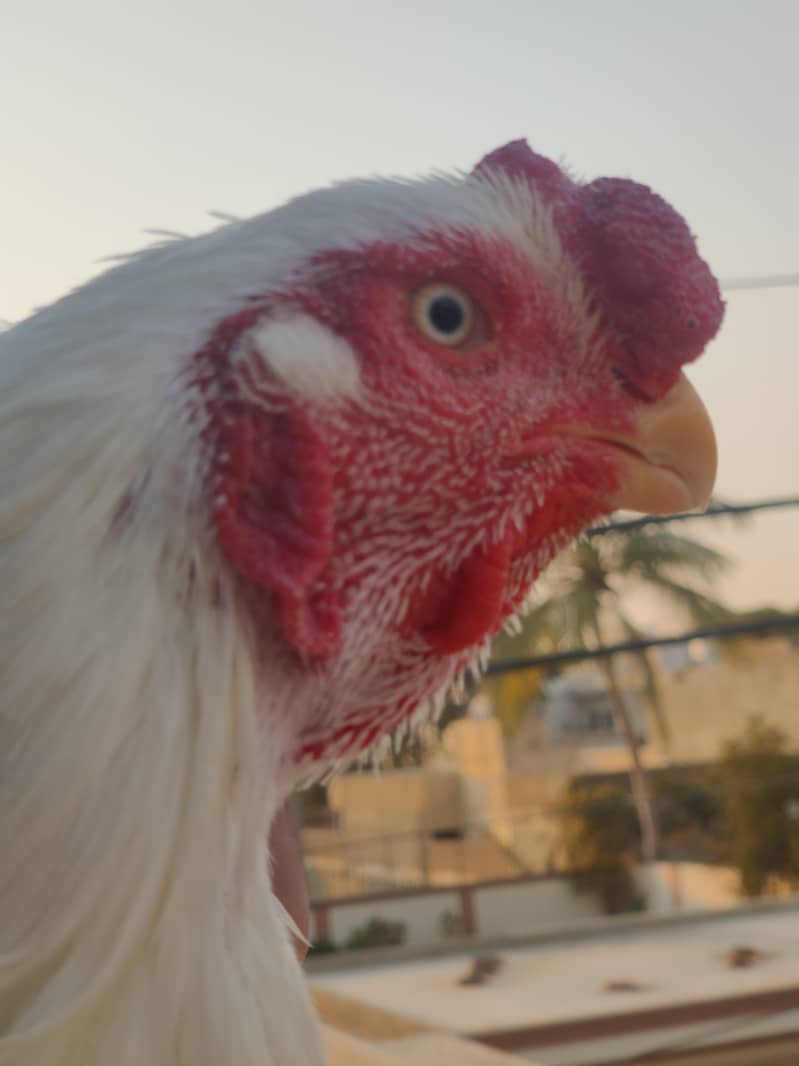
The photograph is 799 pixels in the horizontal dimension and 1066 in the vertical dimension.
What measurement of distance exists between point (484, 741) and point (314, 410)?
23.1 metres

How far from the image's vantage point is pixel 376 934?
14438 mm

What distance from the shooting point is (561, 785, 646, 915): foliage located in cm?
1742

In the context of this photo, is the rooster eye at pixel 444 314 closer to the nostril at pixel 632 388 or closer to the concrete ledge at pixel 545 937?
the nostril at pixel 632 388

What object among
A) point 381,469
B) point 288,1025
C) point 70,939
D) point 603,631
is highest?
point 381,469

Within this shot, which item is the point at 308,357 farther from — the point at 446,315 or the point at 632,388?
the point at 632,388

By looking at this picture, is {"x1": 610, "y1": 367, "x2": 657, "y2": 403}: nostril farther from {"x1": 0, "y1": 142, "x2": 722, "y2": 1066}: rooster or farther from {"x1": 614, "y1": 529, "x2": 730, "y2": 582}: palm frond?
{"x1": 614, "y1": 529, "x2": 730, "y2": 582}: palm frond

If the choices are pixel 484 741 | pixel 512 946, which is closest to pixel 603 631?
pixel 484 741

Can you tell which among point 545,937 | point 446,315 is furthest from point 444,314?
point 545,937

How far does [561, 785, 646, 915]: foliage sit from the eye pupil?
17.3m

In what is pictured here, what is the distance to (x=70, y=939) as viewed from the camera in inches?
29.8

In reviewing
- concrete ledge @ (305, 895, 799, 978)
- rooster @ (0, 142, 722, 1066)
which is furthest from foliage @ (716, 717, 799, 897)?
rooster @ (0, 142, 722, 1066)

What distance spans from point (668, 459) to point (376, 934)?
14.3 metres

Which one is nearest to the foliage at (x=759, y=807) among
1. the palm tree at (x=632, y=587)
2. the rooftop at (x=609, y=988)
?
the palm tree at (x=632, y=587)

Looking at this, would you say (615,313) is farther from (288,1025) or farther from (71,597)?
(288,1025)
